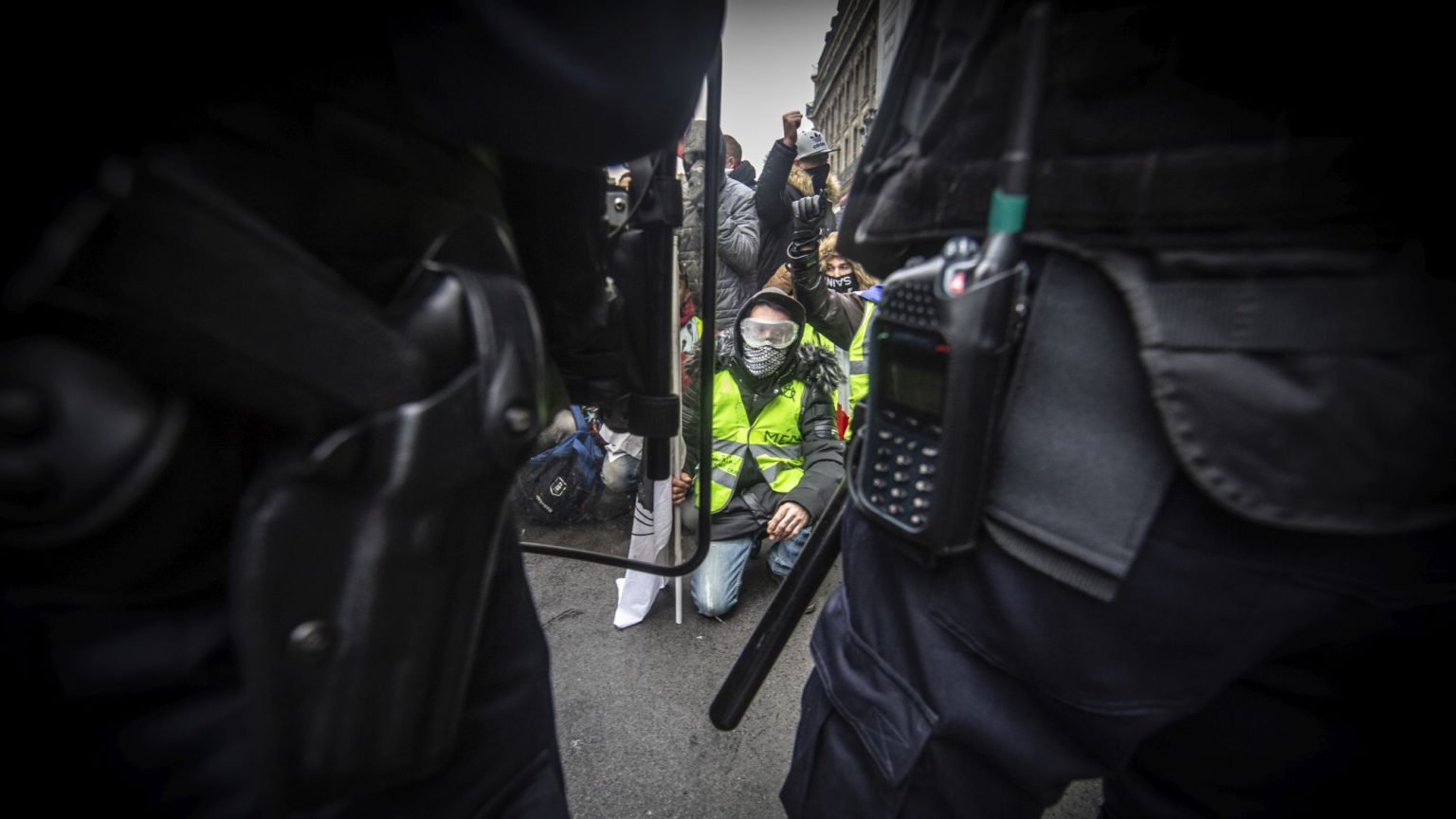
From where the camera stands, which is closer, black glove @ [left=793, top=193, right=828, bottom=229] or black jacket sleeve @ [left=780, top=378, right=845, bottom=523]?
black jacket sleeve @ [left=780, top=378, right=845, bottom=523]

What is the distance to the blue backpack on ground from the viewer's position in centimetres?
268

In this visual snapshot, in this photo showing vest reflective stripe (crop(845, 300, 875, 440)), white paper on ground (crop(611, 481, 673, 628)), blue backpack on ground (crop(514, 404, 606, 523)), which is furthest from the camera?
vest reflective stripe (crop(845, 300, 875, 440))

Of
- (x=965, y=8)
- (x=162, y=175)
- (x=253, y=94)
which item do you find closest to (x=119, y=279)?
(x=162, y=175)

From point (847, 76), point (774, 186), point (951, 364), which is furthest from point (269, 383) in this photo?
point (847, 76)

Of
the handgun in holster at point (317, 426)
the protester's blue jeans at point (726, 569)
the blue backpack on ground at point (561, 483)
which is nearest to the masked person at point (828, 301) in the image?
the protester's blue jeans at point (726, 569)

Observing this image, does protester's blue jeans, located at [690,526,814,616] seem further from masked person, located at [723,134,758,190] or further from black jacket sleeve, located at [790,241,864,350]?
masked person, located at [723,134,758,190]

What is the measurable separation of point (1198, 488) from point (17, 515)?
846mm

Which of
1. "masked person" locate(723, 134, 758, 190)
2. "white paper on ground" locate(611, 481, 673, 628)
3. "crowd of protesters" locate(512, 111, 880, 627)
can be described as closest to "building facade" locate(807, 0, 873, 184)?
"masked person" locate(723, 134, 758, 190)

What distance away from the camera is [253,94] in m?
0.46

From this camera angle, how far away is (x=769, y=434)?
256 cm

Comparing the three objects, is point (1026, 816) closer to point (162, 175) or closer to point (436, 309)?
point (436, 309)

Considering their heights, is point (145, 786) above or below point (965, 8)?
below

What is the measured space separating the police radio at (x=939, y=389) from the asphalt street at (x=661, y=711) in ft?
3.85

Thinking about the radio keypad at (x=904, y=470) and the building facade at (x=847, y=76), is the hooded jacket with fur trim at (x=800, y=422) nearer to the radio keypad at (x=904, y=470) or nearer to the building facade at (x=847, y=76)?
the radio keypad at (x=904, y=470)
